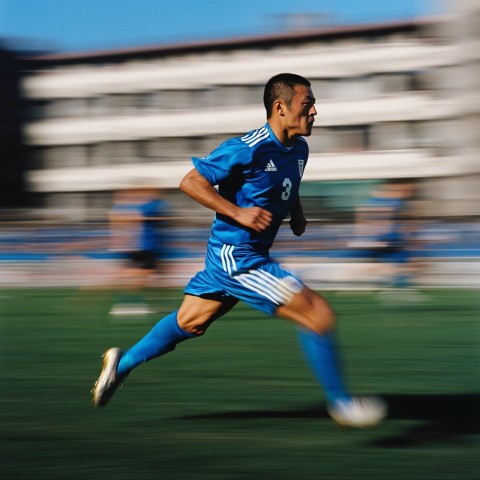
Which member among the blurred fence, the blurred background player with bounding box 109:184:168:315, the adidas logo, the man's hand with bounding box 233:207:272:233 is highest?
the adidas logo

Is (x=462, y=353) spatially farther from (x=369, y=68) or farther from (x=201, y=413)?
(x=369, y=68)

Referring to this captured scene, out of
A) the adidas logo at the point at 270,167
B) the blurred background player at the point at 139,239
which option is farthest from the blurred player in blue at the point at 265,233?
the blurred background player at the point at 139,239

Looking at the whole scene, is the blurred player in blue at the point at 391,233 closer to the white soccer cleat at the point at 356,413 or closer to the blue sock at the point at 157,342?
the blue sock at the point at 157,342

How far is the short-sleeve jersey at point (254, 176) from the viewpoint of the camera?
4.89 m

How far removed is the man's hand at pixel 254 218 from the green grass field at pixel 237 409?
3.22ft

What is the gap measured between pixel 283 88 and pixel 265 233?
2.31ft

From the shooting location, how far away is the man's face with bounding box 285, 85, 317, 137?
16.5ft

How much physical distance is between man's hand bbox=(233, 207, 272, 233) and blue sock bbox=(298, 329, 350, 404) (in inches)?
22.7

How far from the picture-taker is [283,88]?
5070 mm

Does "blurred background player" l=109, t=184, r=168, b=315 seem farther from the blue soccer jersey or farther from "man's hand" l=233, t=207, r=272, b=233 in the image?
"man's hand" l=233, t=207, r=272, b=233

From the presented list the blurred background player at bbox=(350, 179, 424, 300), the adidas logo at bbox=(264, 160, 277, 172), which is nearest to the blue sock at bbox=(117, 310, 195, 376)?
the adidas logo at bbox=(264, 160, 277, 172)

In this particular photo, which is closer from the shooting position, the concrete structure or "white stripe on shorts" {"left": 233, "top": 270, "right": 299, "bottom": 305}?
"white stripe on shorts" {"left": 233, "top": 270, "right": 299, "bottom": 305}

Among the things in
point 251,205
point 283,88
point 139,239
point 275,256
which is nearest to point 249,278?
point 251,205

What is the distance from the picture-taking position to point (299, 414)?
5477 mm
